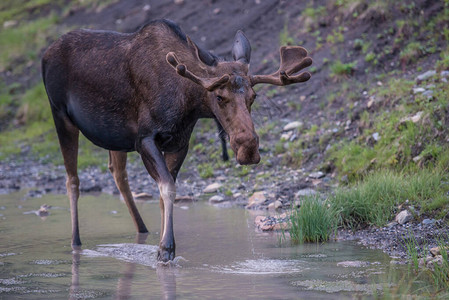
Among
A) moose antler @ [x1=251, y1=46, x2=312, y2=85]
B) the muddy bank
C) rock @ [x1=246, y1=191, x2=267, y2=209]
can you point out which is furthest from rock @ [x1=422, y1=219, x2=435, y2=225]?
rock @ [x1=246, y1=191, x2=267, y2=209]

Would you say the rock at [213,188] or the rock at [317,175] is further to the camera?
the rock at [213,188]

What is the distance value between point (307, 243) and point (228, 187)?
3931mm

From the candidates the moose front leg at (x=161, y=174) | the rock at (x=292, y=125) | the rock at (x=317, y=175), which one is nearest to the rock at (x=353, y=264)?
the moose front leg at (x=161, y=174)

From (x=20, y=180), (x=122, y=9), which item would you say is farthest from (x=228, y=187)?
(x=122, y=9)

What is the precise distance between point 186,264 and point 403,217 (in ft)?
7.46

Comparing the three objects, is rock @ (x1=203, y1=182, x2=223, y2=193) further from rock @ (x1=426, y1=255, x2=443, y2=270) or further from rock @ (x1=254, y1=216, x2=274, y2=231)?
rock @ (x1=426, y1=255, x2=443, y2=270)

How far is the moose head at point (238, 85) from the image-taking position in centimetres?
570

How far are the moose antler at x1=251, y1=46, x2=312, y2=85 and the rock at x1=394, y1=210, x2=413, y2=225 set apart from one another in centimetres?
183

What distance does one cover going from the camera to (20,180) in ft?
43.1

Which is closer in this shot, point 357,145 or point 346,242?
point 346,242

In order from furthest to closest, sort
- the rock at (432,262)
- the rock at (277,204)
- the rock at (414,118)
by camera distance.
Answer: the rock at (414,118) → the rock at (277,204) → the rock at (432,262)

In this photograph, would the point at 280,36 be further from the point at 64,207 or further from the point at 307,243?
the point at 307,243

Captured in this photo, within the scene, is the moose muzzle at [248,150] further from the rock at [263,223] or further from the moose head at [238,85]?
the rock at [263,223]

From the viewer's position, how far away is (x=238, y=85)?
6.05m
